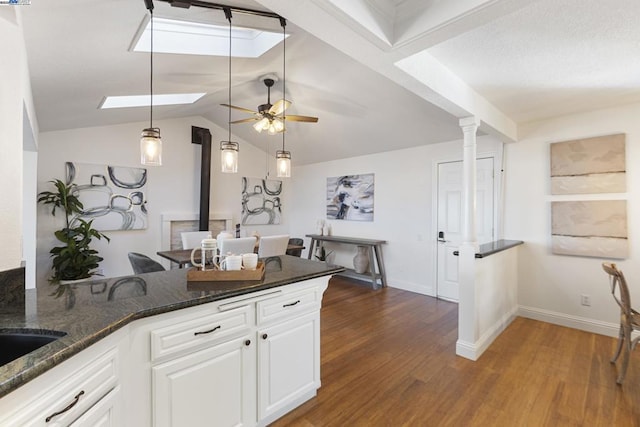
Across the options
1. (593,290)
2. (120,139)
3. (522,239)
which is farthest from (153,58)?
(593,290)

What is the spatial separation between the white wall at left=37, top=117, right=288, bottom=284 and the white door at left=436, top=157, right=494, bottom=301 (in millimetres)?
3960

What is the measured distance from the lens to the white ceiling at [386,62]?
5.22 feet

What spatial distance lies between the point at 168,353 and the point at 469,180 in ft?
9.47

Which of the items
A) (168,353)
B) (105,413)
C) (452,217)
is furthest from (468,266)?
(105,413)

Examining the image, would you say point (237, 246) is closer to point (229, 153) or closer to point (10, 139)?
point (229, 153)

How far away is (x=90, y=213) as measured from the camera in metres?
4.40

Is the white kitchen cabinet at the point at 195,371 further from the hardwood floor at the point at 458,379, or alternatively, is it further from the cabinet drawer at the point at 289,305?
the hardwood floor at the point at 458,379

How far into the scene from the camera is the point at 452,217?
4398 millimetres

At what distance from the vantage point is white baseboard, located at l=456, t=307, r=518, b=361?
271 cm

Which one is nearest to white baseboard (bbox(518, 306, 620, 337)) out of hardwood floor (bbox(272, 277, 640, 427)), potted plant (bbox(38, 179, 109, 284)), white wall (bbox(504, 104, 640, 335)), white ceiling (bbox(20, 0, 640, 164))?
white wall (bbox(504, 104, 640, 335))

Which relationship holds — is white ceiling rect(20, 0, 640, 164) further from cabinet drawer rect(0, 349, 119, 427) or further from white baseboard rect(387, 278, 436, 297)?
white baseboard rect(387, 278, 436, 297)

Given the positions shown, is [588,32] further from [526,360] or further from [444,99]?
[526,360]

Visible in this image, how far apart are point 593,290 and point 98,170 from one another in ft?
22.4

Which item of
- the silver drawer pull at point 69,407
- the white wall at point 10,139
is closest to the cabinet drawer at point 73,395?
the silver drawer pull at point 69,407
